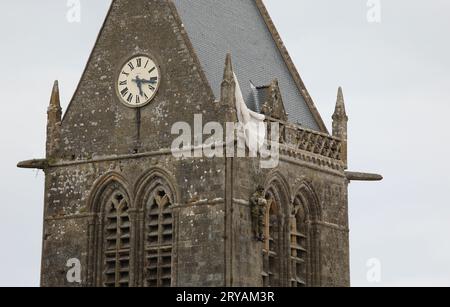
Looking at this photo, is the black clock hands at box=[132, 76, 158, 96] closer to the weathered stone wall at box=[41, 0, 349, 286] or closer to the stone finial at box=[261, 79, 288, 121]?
the weathered stone wall at box=[41, 0, 349, 286]

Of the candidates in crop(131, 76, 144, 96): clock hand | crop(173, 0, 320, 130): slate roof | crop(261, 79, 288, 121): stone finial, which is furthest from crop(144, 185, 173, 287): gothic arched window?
crop(261, 79, 288, 121): stone finial

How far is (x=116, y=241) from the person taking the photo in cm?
7325

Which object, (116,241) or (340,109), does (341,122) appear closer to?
(340,109)

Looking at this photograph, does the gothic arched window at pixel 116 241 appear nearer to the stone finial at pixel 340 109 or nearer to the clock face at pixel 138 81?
the clock face at pixel 138 81

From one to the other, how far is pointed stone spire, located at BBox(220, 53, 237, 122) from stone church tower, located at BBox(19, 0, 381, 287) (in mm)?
43

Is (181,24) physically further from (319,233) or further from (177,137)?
(319,233)

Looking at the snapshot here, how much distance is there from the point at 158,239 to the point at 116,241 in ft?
5.64

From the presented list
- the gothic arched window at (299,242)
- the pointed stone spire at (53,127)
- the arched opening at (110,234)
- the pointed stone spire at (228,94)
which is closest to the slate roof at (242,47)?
the pointed stone spire at (228,94)

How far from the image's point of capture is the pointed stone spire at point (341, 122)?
253 ft

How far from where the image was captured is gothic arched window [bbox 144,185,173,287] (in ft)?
236

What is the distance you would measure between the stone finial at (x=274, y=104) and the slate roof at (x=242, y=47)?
0.38m

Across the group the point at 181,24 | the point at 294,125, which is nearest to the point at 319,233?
the point at 294,125

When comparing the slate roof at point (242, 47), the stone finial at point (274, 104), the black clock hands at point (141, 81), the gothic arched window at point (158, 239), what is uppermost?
the slate roof at point (242, 47)

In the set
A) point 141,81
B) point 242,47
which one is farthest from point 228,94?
point 242,47
